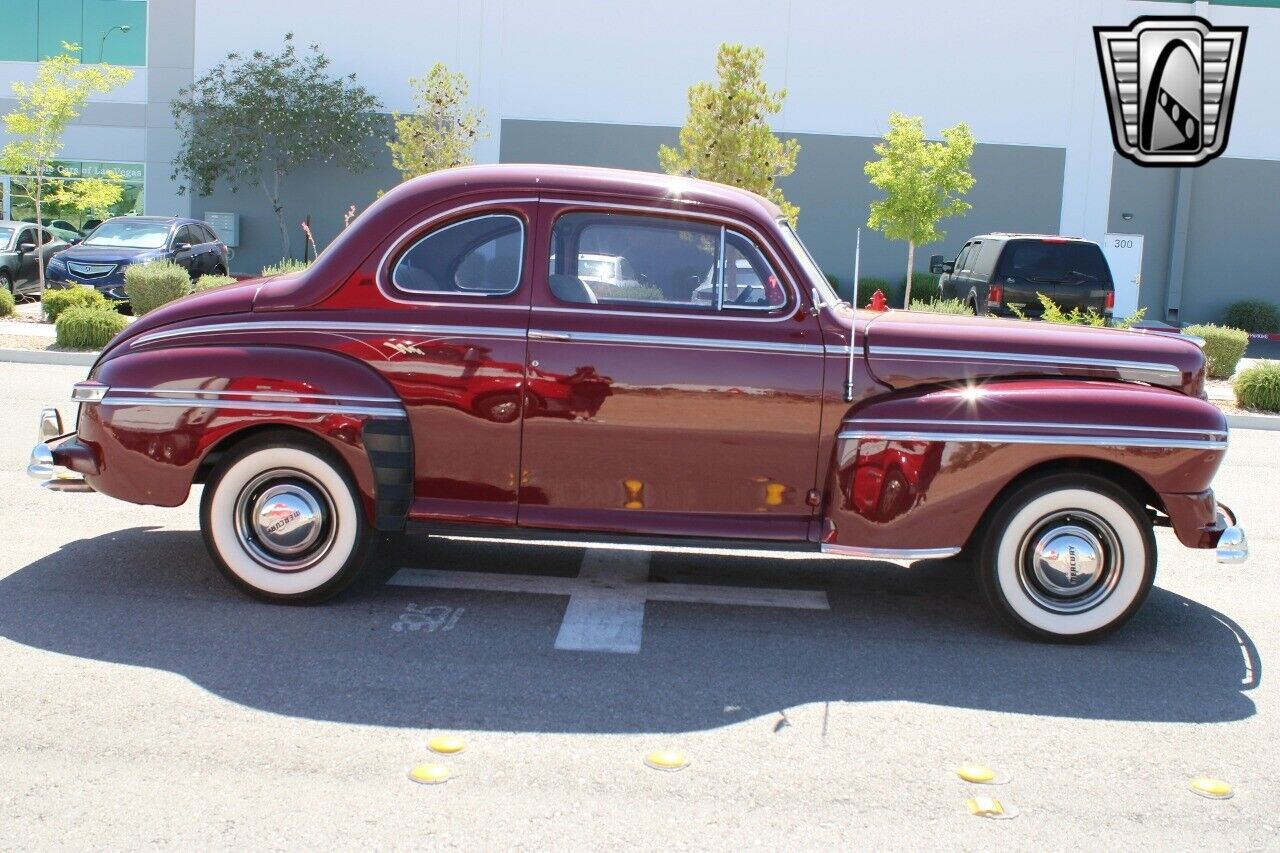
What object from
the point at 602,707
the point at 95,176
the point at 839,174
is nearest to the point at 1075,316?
the point at 602,707

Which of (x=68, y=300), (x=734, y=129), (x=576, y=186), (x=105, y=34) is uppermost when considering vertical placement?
(x=105, y=34)

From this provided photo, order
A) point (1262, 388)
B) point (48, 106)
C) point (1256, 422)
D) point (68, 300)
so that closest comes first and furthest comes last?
point (1256, 422), point (1262, 388), point (68, 300), point (48, 106)

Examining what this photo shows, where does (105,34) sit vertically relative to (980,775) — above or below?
above

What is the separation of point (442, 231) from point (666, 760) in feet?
8.88

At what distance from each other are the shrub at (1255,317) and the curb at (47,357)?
2446cm

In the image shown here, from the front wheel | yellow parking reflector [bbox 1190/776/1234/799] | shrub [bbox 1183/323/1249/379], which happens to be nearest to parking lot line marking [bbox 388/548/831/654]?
the front wheel

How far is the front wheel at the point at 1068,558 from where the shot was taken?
5.48 meters

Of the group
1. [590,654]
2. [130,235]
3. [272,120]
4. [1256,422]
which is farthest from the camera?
[272,120]

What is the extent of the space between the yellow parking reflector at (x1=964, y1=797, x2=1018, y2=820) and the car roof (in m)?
2.82

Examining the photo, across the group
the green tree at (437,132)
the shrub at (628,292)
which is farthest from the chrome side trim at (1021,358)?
the green tree at (437,132)

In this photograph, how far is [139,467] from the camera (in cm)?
566

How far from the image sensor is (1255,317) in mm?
29016

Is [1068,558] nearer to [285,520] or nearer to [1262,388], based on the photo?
[285,520]

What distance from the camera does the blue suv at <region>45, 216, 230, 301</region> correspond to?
20953mm
